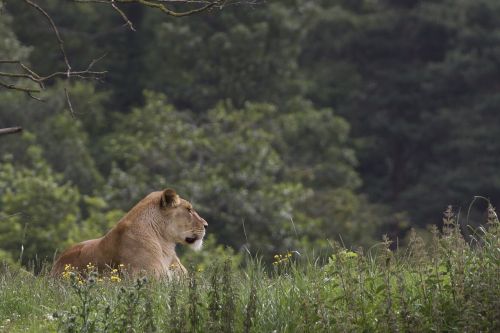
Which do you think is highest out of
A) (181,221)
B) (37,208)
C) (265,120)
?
(181,221)

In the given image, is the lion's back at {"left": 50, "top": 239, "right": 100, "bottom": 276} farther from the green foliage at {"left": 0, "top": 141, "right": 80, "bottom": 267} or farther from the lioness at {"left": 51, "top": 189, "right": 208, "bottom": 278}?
the green foliage at {"left": 0, "top": 141, "right": 80, "bottom": 267}

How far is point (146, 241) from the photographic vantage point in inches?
428

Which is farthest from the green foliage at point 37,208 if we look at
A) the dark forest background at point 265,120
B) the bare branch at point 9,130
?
the bare branch at point 9,130

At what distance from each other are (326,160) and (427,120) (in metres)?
5.49

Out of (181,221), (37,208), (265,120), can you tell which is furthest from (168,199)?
(265,120)

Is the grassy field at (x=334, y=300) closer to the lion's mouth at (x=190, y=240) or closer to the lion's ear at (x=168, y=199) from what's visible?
the lion's ear at (x=168, y=199)

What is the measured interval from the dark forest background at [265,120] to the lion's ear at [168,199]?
439 inches

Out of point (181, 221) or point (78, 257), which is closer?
point (78, 257)

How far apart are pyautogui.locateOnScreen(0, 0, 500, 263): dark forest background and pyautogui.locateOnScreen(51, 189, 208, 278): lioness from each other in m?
11.1

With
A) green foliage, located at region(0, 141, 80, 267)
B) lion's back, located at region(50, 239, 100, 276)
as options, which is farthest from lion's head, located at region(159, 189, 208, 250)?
green foliage, located at region(0, 141, 80, 267)

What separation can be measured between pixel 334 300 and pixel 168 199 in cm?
454

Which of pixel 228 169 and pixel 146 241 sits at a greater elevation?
pixel 146 241

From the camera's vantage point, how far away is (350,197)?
3381 centimetres

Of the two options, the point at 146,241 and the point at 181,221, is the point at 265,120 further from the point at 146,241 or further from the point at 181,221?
the point at 146,241
